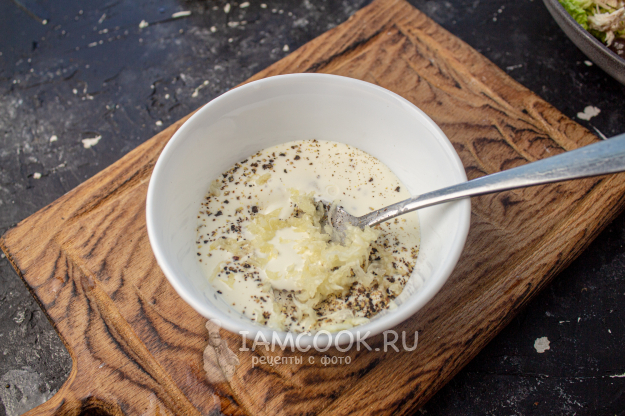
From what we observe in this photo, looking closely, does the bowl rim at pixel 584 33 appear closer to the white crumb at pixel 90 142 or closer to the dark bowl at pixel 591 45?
the dark bowl at pixel 591 45

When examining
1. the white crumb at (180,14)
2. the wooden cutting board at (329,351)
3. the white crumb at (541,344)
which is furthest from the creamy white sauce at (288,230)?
the white crumb at (180,14)

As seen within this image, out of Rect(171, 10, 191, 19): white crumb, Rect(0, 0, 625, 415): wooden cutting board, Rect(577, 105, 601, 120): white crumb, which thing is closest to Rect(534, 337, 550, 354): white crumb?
Rect(0, 0, 625, 415): wooden cutting board

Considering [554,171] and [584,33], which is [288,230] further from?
[584,33]

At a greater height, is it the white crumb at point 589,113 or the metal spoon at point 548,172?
the metal spoon at point 548,172

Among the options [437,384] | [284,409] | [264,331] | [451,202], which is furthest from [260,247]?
A: [437,384]

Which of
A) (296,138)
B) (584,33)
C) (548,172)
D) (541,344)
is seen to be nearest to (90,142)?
(296,138)

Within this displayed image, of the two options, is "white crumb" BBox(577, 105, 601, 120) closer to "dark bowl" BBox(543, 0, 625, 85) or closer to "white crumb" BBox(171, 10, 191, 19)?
"dark bowl" BBox(543, 0, 625, 85)
